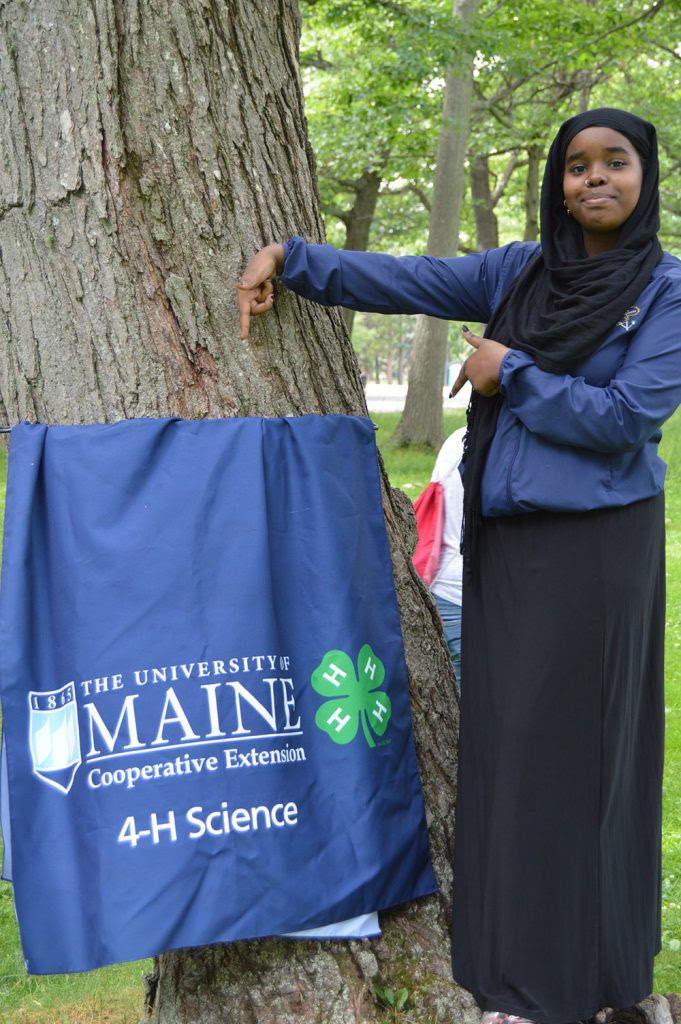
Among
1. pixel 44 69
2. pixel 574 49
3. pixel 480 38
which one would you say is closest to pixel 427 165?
pixel 574 49

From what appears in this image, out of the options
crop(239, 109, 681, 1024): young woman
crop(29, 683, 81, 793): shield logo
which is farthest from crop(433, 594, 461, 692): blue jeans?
crop(29, 683, 81, 793): shield logo

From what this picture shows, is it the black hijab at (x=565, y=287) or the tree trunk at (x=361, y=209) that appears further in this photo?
the tree trunk at (x=361, y=209)

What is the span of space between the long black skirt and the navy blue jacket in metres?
0.08

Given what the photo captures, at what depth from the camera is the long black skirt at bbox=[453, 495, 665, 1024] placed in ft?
8.54

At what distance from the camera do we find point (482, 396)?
271 centimetres

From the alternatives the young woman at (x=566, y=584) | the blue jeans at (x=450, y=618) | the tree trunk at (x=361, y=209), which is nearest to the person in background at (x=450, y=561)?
the blue jeans at (x=450, y=618)

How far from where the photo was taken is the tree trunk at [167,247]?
2.61 meters

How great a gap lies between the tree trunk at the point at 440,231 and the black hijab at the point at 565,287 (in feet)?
33.3

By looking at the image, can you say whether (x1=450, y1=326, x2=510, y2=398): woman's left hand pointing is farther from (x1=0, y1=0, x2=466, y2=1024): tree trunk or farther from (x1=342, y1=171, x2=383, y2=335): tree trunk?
(x1=342, y1=171, x2=383, y2=335): tree trunk

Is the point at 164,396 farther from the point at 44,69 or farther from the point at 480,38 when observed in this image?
the point at 480,38

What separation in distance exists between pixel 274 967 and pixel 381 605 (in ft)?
2.94

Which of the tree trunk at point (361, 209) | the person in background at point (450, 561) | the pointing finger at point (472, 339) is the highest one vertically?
the tree trunk at point (361, 209)

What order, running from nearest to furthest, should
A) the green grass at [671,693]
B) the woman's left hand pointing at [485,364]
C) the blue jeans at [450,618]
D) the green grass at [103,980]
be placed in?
1. the woman's left hand pointing at [485,364]
2. the green grass at [103,980]
3. the green grass at [671,693]
4. the blue jeans at [450,618]

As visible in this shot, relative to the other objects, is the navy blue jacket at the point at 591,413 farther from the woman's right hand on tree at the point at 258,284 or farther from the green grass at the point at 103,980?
the green grass at the point at 103,980
